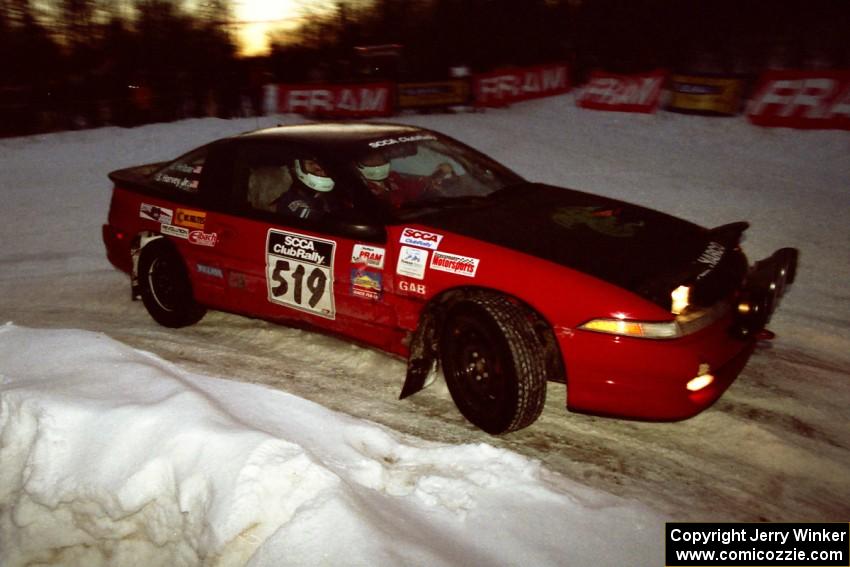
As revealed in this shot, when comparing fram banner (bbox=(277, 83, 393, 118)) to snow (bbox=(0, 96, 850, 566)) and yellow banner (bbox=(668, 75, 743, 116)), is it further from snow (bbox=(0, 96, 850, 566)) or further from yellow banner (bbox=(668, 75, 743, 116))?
snow (bbox=(0, 96, 850, 566))

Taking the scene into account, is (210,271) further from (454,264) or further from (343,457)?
(343,457)

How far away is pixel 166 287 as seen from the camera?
4.91m

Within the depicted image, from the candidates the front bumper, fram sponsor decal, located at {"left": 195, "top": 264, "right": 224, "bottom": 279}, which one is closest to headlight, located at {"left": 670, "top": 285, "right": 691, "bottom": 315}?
the front bumper

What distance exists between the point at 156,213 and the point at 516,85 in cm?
1545

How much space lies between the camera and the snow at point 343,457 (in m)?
2.51

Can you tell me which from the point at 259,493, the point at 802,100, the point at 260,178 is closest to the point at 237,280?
the point at 260,178

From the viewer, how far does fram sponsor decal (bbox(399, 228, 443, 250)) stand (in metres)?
3.48

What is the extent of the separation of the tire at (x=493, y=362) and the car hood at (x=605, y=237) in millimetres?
360

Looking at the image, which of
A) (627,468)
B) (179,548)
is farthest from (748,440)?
(179,548)

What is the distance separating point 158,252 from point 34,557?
2548 mm

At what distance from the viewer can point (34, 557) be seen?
8.80 ft

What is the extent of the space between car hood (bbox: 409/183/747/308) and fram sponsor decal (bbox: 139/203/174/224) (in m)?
2.00

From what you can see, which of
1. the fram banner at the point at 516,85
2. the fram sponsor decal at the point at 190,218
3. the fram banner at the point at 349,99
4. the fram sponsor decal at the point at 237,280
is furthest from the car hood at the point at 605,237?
the fram banner at the point at 516,85

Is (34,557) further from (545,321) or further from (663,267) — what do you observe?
(663,267)
